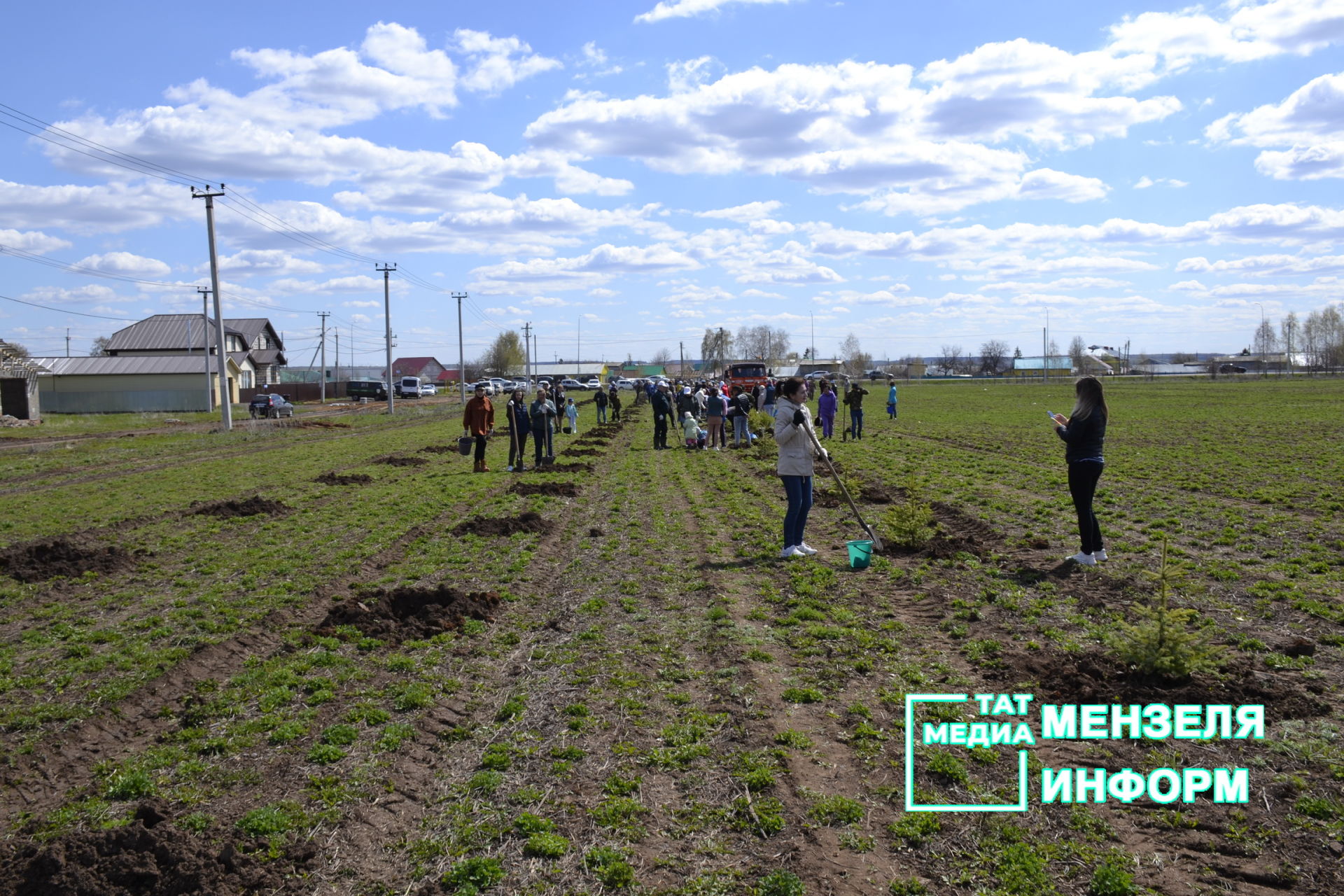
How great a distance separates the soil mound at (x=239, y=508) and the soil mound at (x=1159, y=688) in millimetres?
11895

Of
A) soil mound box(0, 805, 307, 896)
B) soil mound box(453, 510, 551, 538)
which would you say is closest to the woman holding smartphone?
soil mound box(453, 510, 551, 538)

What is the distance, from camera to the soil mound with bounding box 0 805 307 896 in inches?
156

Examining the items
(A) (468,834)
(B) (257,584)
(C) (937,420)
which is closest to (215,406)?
(C) (937,420)

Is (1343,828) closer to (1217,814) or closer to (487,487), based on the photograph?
(1217,814)

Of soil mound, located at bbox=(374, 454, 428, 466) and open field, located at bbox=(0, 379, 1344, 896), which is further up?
soil mound, located at bbox=(374, 454, 428, 466)

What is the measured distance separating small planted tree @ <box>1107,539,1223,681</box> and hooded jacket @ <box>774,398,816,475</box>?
4754 mm

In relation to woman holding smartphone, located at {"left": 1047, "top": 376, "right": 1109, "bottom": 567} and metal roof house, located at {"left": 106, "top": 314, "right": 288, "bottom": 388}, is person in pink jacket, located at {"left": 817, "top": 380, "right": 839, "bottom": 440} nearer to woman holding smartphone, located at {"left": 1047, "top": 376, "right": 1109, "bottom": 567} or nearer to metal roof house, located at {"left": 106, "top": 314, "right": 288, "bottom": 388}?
woman holding smartphone, located at {"left": 1047, "top": 376, "right": 1109, "bottom": 567}

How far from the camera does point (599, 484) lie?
1834 cm

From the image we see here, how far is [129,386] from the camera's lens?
64.3 meters

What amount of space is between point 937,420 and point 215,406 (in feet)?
168

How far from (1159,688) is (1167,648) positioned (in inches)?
10.2

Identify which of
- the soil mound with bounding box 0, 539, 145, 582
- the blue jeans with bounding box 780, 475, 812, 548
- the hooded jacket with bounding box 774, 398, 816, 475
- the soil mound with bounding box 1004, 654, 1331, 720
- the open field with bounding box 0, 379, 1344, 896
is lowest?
the open field with bounding box 0, 379, 1344, 896

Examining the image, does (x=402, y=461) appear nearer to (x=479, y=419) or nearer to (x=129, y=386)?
(x=479, y=419)

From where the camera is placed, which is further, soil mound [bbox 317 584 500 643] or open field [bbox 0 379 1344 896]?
soil mound [bbox 317 584 500 643]
